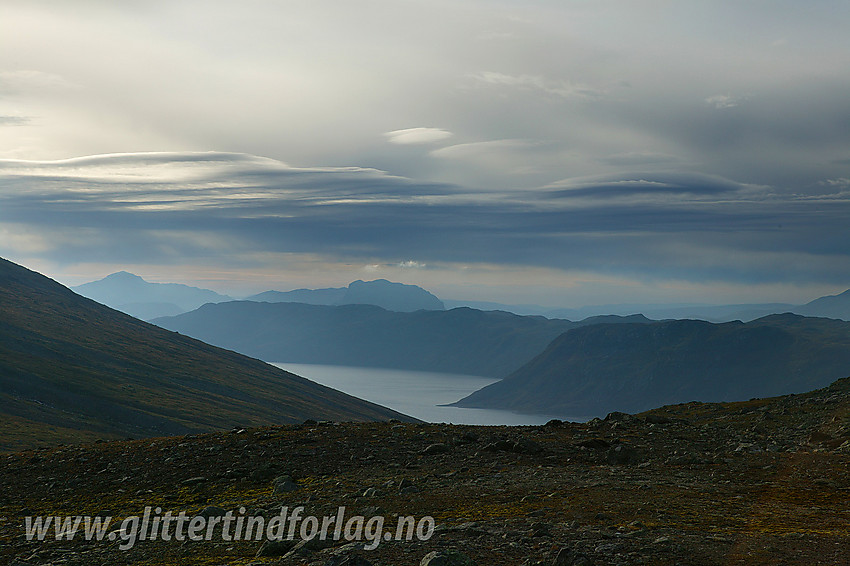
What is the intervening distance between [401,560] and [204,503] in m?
14.8

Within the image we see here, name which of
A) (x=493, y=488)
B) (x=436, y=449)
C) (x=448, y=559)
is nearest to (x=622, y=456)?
(x=493, y=488)

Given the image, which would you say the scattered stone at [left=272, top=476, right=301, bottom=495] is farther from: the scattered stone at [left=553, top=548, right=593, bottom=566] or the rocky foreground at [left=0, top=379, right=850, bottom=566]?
the scattered stone at [left=553, top=548, right=593, bottom=566]

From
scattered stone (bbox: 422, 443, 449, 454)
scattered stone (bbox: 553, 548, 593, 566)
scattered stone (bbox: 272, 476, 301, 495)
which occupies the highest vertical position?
scattered stone (bbox: 553, 548, 593, 566)

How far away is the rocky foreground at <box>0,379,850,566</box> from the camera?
19.3 m

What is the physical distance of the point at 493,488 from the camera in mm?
27406

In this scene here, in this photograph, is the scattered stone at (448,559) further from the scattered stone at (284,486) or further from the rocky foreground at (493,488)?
the scattered stone at (284,486)

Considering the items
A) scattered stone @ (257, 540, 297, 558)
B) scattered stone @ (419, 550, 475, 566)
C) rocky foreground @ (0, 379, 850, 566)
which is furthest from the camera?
scattered stone @ (257, 540, 297, 558)

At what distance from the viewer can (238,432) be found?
42562 millimetres

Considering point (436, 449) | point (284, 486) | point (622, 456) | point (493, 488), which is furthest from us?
point (436, 449)

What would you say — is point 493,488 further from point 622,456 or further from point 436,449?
point 622,456

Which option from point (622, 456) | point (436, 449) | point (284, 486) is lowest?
point (284, 486)

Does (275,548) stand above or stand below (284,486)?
above

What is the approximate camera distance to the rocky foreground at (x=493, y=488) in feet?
63.3

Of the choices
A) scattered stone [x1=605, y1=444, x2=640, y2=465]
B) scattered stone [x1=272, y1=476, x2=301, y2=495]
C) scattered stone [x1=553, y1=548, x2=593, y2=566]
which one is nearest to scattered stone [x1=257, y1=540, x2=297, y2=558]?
scattered stone [x1=272, y1=476, x2=301, y2=495]
